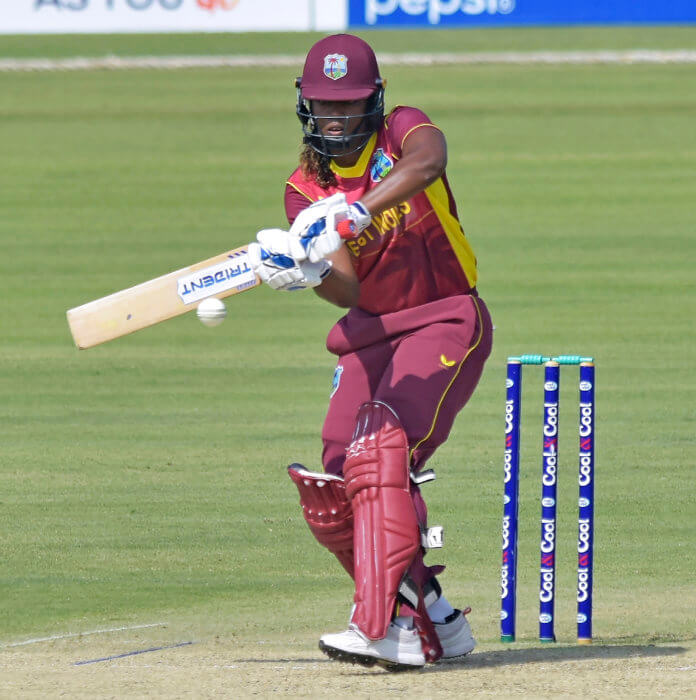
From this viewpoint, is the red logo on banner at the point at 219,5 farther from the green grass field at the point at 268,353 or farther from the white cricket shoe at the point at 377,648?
the white cricket shoe at the point at 377,648

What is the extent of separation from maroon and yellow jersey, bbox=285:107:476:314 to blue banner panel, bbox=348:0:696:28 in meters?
18.7

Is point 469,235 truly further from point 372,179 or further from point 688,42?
point 688,42

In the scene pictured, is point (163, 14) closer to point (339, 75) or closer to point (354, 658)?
point (339, 75)

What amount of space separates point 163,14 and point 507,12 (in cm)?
498

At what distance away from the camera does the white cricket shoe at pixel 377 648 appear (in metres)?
4.50

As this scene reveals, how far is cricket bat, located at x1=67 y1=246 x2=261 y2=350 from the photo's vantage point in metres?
4.51

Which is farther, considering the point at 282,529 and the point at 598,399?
the point at 598,399

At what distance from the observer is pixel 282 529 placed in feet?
22.9

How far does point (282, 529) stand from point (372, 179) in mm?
2519

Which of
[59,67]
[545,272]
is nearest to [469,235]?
[545,272]

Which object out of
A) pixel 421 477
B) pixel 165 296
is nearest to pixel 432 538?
pixel 421 477

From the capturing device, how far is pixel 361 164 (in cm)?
482

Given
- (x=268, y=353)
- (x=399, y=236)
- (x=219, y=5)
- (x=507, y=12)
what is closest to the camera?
(x=399, y=236)

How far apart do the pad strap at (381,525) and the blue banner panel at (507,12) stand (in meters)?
19.2
